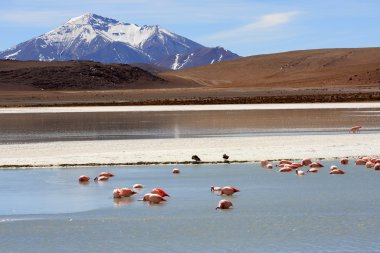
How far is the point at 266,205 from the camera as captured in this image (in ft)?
38.8

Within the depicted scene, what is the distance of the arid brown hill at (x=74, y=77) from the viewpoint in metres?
120

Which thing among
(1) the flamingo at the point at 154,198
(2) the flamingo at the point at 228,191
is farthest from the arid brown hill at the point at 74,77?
(1) the flamingo at the point at 154,198

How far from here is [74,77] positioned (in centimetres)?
12506

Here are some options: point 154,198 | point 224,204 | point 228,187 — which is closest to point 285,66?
point 228,187

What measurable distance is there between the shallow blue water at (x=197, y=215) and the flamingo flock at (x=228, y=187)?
0.51ft

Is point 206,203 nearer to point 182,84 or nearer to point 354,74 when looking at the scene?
point 354,74

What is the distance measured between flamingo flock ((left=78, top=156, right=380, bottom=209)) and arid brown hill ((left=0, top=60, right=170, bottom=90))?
3962 inches

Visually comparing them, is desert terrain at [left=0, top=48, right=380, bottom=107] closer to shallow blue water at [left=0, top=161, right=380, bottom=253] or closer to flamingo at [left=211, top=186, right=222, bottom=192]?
shallow blue water at [left=0, top=161, right=380, bottom=253]

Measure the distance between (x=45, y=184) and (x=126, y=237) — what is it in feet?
17.5

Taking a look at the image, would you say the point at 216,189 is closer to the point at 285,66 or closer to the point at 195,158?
the point at 195,158

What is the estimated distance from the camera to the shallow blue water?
30.5 feet

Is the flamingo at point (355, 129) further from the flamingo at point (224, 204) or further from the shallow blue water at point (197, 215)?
the flamingo at point (224, 204)

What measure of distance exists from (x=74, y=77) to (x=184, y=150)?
106270 mm

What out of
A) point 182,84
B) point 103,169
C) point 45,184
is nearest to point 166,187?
point 45,184
